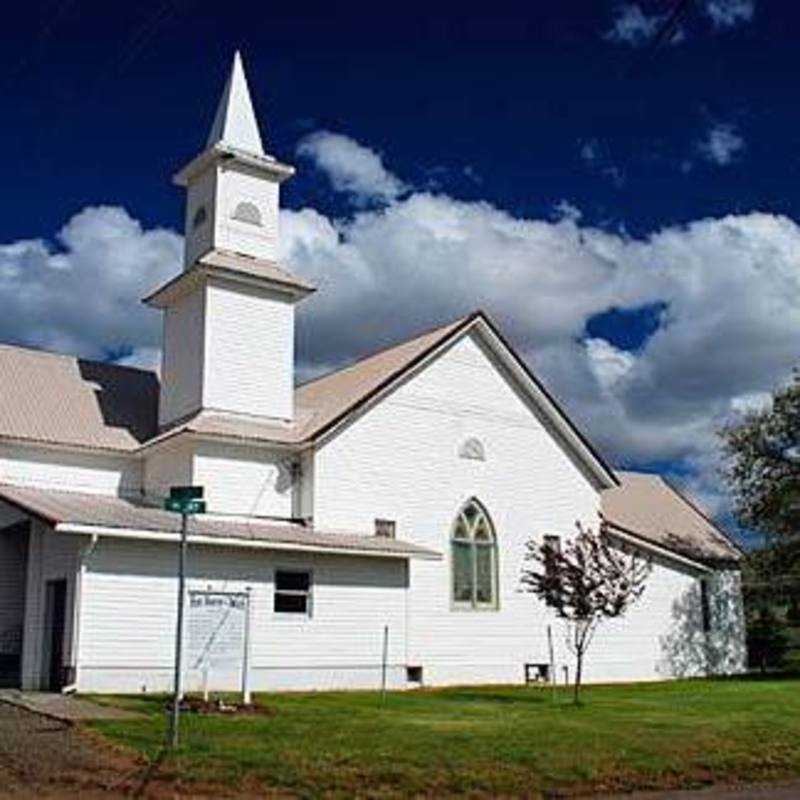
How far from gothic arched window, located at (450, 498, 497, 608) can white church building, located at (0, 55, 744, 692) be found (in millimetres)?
59

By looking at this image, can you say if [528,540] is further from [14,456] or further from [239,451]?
[14,456]

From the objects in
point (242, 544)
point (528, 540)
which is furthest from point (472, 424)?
point (242, 544)

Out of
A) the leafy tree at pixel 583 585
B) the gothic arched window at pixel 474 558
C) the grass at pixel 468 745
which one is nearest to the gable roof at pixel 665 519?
the gothic arched window at pixel 474 558

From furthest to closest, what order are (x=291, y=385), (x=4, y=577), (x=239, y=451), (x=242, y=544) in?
(x=291, y=385), (x=239, y=451), (x=4, y=577), (x=242, y=544)

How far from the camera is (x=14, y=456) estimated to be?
3088 centimetres

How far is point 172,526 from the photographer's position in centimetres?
2661

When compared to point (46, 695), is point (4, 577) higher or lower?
higher

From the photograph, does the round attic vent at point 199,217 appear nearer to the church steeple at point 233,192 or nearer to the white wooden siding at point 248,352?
the church steeple at point 233,192

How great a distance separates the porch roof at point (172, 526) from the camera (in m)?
25.1

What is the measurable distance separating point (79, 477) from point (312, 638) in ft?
26.3

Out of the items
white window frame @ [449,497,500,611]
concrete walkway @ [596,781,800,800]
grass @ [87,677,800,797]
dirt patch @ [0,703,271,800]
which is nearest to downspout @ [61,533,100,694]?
grass @ [87,677,800,797]

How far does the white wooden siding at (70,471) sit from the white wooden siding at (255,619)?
248 inches

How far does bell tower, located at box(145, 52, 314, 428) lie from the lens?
33.2 m

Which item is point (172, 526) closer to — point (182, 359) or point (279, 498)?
point (279, 498)
